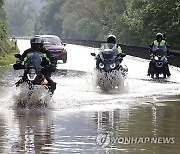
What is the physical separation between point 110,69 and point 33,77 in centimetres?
640

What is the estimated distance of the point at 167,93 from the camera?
64.4 ft

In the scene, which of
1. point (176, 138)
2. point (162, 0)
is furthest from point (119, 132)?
point (162, 0)

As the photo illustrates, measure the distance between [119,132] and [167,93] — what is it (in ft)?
27.1

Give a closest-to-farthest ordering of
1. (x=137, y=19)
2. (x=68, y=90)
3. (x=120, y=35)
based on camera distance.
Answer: (x=68, y=90) → (x=137, y=19) → (x=120, y=35)

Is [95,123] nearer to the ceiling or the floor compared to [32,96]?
nearer to the floor

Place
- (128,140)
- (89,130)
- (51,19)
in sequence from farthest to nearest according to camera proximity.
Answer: (51,19)
(89,130)
(128,140)

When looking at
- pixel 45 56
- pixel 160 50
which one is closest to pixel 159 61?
pixel 160 50

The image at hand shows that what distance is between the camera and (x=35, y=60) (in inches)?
648

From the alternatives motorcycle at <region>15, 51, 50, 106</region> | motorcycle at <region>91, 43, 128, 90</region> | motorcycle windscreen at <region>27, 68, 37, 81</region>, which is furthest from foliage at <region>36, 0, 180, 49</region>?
motorcycle windscreen at <region>27, 68, 37, 81</region>

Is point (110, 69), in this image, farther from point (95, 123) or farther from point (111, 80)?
point (95, 123)

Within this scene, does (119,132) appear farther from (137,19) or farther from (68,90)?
(137,19)

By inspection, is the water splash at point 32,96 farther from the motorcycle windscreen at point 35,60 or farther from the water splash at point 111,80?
the water splash at point 111,80

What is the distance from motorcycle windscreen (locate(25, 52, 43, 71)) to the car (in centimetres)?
2272

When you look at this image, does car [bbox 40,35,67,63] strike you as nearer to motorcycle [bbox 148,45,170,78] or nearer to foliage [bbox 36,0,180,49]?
foliage [bbox 36,0,180,49]
